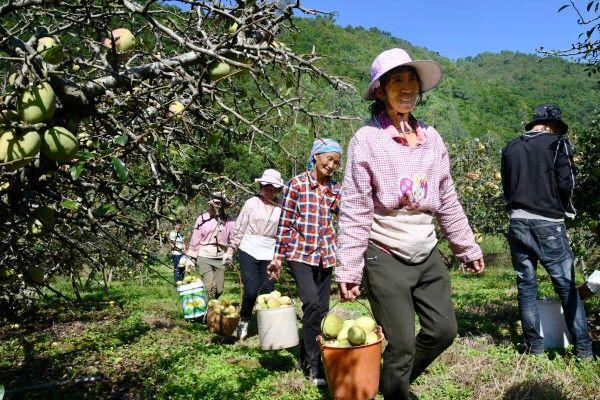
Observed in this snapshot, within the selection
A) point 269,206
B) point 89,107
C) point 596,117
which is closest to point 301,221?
point 269,206

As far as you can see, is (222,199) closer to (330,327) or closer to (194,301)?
(330,327)

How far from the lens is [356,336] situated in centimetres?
266

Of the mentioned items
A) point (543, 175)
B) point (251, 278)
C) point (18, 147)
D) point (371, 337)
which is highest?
point (18, 147)

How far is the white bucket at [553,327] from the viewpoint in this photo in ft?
12.4

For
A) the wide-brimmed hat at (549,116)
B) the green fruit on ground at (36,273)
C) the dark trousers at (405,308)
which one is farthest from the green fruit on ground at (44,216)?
the wide-brimmed hat at (549,116)

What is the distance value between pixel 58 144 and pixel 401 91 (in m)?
1.59

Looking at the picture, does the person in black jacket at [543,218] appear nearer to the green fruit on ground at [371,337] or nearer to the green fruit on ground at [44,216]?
the green fruit on ground at [371,337]

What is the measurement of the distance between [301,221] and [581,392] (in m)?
1.96

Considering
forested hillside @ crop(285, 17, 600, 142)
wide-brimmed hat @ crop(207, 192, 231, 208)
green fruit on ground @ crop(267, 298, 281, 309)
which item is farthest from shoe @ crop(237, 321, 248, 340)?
forested hillside @ crop(285, 17, 600, 142)

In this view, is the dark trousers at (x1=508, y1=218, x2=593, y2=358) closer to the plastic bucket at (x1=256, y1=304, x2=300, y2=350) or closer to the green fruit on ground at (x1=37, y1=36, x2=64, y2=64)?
the plastic bucket at (x1=256, y1=304, x2=300, y2=350)

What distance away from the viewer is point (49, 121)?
5.06 ft

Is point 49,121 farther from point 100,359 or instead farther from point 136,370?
point 100,359

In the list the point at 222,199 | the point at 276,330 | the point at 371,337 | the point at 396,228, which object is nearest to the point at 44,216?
the point at 222,199

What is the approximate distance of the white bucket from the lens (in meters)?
3.79
